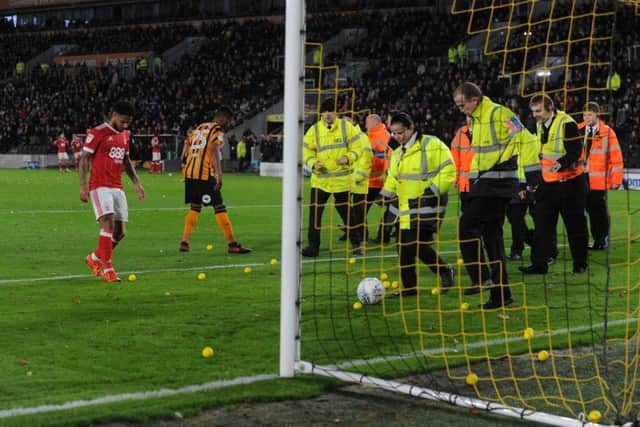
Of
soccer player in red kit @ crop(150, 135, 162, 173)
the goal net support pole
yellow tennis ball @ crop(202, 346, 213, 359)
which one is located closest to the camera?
the goal net support pole

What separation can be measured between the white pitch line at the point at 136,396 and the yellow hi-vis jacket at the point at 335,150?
631 centimetres

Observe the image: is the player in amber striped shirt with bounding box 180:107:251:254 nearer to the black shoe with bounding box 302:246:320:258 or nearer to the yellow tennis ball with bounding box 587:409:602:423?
the black shoe with bounding box 302:246:320:258

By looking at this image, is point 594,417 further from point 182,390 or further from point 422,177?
point 422,177

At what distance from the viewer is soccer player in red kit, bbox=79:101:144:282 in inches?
368

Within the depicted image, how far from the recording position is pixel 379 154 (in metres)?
13.9

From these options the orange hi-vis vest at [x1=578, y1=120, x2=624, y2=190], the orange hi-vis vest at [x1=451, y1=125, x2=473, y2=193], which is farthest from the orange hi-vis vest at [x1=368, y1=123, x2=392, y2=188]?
the orange hi-vis vest at [x1=578, y1=120, x2=624, y2=190]

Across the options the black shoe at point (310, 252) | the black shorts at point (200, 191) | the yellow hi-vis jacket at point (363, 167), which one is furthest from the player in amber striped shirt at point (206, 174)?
the yellow hi-vis jacket at point (363, 167)

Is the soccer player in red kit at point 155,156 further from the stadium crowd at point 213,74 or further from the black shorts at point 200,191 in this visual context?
the black shorts at point 200,191

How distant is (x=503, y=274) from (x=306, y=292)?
2005mm

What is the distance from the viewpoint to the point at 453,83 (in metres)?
35.1

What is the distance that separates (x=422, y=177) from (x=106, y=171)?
3.04 m

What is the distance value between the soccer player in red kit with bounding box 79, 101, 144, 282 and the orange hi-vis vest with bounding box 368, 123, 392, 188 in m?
4.88

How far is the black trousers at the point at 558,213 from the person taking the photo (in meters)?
9.99

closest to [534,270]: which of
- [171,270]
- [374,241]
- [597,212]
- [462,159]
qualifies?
[462,159]
